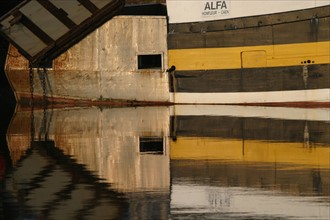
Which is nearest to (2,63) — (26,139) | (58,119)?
(58,119)

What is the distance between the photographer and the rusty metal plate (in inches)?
1166

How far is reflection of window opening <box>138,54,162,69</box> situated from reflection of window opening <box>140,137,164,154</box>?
487 inches

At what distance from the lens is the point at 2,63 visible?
4028cm

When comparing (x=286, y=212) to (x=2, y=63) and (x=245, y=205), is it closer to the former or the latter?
(x=245, y=205)

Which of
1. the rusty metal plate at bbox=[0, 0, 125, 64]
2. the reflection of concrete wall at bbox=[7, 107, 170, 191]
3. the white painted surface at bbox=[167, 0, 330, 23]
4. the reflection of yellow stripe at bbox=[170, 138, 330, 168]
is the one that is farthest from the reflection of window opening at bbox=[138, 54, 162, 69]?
the reflection of yellow stripe at bbox=[170, 138, 330, 168]

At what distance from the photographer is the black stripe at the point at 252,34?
26.7m

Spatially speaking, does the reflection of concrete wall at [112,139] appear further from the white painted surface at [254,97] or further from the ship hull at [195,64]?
the ship hull at [195,64]

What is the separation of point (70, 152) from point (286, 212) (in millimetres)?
6822

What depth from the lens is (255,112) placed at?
25062mm

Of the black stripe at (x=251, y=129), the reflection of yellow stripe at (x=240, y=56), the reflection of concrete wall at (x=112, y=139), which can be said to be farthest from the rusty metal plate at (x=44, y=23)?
the black stripe at (x=251, y=129)

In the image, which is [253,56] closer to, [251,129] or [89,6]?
[89,6]

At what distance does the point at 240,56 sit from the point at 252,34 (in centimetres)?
79

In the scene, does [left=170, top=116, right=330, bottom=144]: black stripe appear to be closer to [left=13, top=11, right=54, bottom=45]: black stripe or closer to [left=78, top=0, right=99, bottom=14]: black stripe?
[left=78, top=0, right=99, bottom=14]: black stripe

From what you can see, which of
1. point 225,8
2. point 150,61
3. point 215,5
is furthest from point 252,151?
point 150,61
